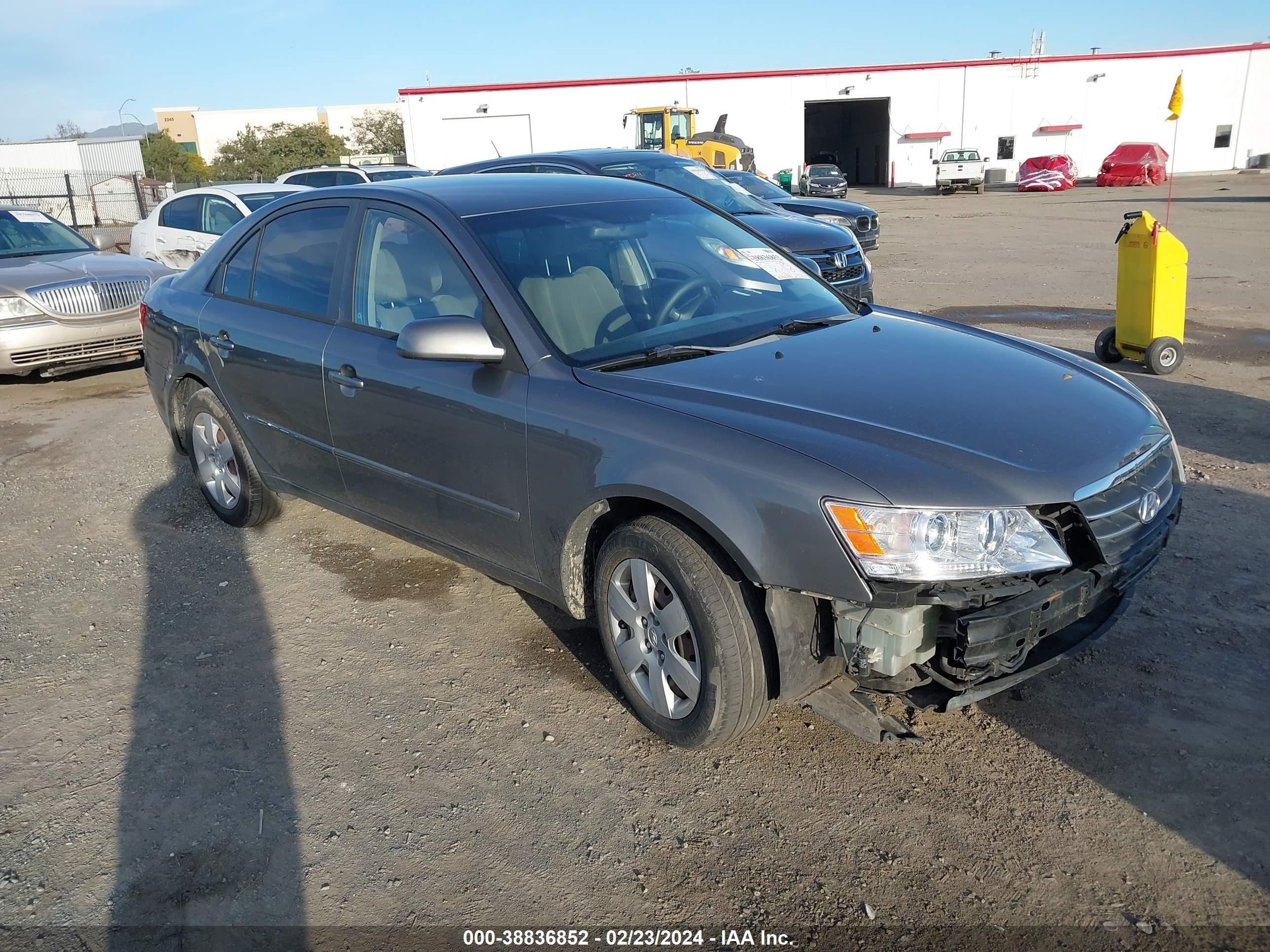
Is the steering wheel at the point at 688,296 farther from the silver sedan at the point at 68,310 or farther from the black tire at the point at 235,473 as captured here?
the silver sedan at the point at 68,310

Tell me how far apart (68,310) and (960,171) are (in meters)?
36.7

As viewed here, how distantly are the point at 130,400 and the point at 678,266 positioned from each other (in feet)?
21.4

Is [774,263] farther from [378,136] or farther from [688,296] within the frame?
[378,136]

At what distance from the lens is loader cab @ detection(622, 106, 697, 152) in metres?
35.9

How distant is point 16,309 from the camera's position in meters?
8.62

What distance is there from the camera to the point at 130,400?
8.59 metres

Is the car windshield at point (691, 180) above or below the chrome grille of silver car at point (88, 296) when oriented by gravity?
above

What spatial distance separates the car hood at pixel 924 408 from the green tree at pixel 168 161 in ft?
191

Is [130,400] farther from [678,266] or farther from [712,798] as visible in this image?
[712,798]

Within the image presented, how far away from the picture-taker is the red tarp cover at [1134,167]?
39375mm

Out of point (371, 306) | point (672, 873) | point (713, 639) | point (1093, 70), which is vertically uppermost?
point (1093, 70)

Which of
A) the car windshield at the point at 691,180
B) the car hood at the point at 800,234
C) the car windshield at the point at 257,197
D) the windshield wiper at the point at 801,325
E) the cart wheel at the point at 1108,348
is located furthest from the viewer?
the car windshield at the point at 257,197

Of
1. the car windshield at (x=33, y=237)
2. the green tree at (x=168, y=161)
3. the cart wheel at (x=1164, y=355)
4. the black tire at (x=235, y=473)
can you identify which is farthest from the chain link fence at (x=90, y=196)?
the cart wheel at (x=1164, y=355)

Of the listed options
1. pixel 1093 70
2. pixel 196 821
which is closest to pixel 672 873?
pixel 196 821
